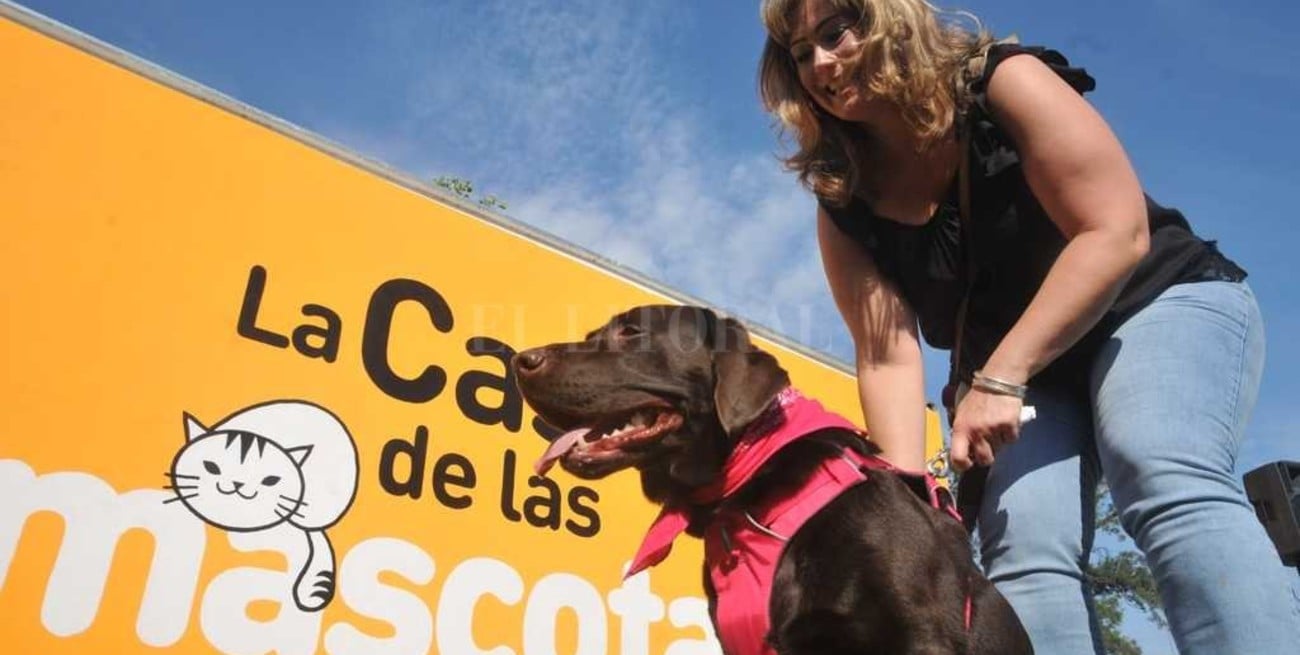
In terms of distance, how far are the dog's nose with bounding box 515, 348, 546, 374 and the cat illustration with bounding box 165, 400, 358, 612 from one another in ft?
5.27

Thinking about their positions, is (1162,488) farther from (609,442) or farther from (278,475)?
(278,475)

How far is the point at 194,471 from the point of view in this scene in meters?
3.12

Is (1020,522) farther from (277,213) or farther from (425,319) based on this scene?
(277,213)

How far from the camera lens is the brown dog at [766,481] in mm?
1644

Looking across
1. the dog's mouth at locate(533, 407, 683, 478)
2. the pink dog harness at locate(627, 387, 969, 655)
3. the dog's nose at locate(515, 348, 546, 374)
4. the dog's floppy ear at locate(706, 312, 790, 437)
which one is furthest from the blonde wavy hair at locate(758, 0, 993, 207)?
the dog's nose at locate(515, 348, 546, 374)

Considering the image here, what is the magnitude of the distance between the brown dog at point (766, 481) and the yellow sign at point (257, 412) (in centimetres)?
162

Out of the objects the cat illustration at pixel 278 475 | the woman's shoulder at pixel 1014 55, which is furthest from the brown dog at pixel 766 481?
the cat illustration at pixel 278 475

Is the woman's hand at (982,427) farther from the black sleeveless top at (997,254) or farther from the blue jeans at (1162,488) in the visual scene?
the black sleeveless top at (997,254)

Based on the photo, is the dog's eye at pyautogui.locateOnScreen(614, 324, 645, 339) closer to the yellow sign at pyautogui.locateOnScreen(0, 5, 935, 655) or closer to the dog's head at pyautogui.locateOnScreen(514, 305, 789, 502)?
the dog's head at pyautogui.locateOnScreen(514, 305, 789, 502)

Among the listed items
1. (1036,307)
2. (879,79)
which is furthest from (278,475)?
(1036,307)

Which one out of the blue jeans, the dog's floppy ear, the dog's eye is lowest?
the blue jeans

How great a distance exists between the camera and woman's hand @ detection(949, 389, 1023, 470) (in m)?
1.68

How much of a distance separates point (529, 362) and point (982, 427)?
3.81ft

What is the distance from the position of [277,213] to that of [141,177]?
0.55m
